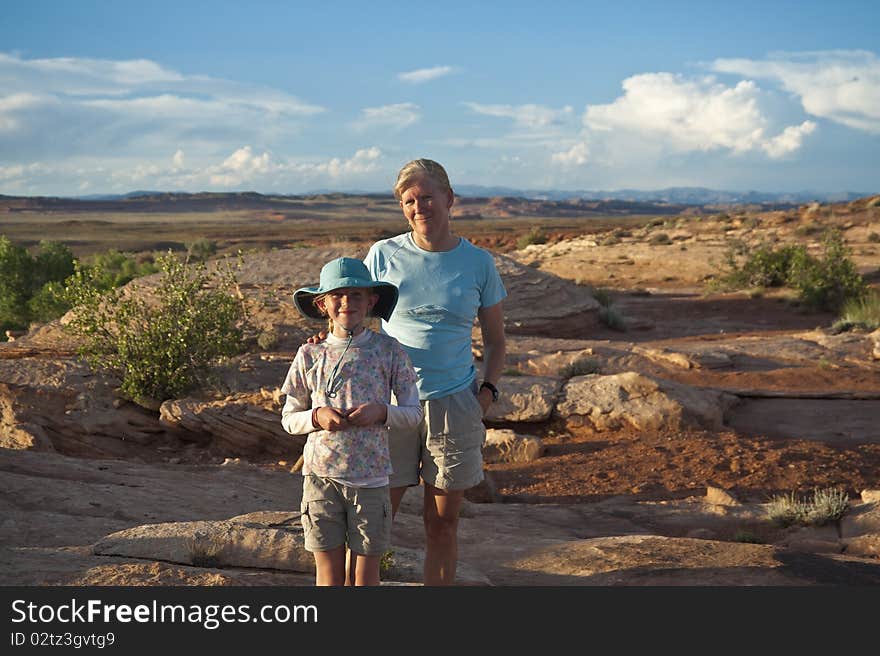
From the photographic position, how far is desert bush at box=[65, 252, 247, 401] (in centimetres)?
1019

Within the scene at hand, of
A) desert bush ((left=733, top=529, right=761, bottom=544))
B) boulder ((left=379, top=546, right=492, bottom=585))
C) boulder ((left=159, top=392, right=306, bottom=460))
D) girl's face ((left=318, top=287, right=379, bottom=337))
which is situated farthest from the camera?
boulder ((left=159, top=392, right=306, bottom=460))

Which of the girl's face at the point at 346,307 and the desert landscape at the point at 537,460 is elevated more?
the girl's face at the point at 346,307

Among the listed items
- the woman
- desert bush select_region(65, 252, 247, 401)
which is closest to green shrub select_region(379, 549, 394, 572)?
the woman

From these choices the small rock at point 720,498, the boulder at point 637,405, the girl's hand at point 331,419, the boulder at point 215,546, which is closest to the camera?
the girl's hand at point 331,419

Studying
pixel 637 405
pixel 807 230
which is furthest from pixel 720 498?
pixel 807 230

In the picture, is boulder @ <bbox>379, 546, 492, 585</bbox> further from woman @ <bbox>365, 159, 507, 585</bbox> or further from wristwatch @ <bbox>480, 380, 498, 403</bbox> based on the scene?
wristwatch @ <bbox>480, 380, 498, 403</bbox>

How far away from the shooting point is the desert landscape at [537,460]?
462 cm

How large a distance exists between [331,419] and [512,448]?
20.5 feet

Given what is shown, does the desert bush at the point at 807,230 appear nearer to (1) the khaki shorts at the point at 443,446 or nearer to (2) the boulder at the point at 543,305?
(2) the boulder at the point at 543,305

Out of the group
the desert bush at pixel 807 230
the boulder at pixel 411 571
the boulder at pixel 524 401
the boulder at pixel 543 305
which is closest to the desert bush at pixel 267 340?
the boulder at pixel 524 401

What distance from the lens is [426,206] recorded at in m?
3.46

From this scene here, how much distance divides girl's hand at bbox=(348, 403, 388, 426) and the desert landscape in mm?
1076

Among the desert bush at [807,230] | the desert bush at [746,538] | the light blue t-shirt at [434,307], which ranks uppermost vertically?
the desert bush at [807,230]

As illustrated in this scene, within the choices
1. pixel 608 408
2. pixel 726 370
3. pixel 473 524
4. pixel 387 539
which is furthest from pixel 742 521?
pixel 726 370
